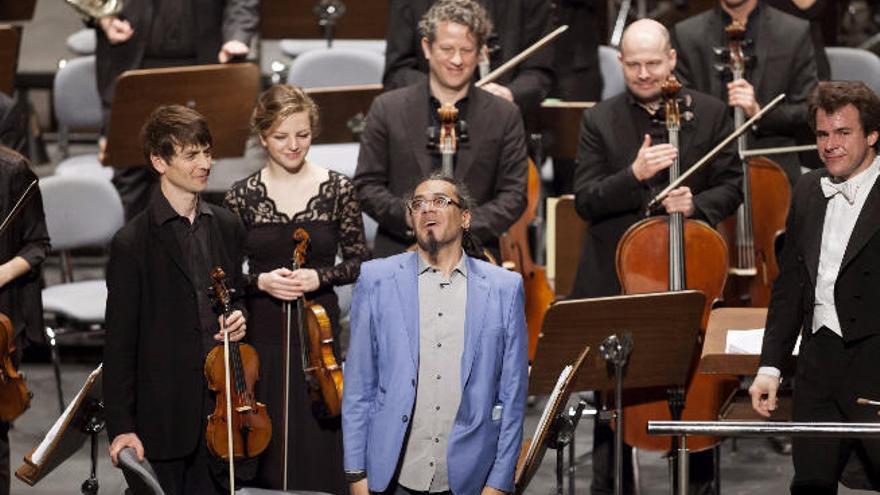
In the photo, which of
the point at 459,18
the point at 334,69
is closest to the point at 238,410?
the point at 459,18

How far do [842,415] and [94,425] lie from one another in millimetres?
1892

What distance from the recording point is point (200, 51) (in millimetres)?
6984

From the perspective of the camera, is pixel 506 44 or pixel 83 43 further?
pixel 83 43

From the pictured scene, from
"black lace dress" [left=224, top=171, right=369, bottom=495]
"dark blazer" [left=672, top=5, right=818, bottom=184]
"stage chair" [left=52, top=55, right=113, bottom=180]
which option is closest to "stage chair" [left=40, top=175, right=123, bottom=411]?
"stage chair" [left=52, top=55, right=113, bottom=180]

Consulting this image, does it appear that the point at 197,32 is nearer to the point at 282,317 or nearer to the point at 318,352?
the point at 282,317

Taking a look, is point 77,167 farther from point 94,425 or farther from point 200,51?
point 94,425

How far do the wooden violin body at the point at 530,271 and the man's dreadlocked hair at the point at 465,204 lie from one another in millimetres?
1012

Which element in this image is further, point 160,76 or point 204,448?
point 160,76

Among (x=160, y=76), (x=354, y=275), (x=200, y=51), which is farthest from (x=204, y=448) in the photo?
(x=200, y=51)

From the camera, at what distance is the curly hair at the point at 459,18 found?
17.2ft

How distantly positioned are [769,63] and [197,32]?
7.77 feet

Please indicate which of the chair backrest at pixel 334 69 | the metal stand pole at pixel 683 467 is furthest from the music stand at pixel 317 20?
the metal stand pole at pixel 683 467

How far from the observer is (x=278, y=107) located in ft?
15.8

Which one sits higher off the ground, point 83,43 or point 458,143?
point 83,43
